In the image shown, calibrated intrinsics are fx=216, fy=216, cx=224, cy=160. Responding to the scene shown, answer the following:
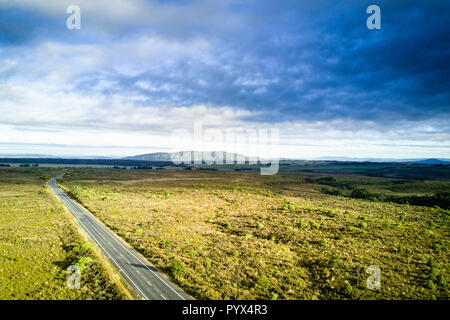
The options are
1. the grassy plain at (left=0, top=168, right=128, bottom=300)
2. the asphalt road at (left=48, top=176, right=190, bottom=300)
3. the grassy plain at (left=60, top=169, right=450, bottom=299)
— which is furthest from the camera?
the grassy plain at (left=60, top=169, right=450, bottom=299)

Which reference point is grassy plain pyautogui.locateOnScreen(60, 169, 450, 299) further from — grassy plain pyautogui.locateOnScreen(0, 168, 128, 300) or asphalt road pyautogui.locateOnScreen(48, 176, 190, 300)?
grassy plain pyautogui.locateOnScreen(0, 168, 128, 300)

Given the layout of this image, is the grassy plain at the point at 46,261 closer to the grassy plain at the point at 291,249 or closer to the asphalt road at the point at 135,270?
the asphalt road at the point at 135,270

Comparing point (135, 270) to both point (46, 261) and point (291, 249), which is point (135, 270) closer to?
point (46, 261)

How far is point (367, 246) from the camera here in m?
31.7

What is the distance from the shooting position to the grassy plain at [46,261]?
21.2m

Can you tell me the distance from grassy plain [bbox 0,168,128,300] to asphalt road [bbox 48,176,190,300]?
1570mm

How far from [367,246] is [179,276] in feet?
89.1

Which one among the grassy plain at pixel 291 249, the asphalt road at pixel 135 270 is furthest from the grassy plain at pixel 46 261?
the grassy plain at pixel 291 249

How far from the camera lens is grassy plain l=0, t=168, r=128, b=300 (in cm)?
2122

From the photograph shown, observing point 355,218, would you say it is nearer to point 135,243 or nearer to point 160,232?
point 160,232

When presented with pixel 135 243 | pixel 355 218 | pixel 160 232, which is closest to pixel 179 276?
pixel 135 243

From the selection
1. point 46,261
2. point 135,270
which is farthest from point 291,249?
point 46,261

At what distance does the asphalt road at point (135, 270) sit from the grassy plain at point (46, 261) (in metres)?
1.57

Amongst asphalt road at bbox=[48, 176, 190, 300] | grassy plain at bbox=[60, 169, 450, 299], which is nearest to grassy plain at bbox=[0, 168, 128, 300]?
asphalt road at bbox=[48, 176, 190, 300]
